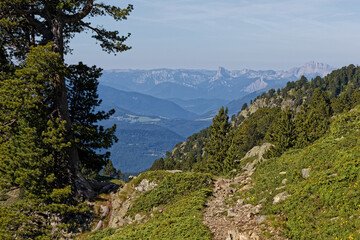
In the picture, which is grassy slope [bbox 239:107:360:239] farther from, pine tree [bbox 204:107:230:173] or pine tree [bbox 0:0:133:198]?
pine tree [bbox 204:107:230:173]

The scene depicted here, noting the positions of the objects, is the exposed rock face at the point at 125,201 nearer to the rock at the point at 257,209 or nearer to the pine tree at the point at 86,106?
the pine tree at the point at 86,106

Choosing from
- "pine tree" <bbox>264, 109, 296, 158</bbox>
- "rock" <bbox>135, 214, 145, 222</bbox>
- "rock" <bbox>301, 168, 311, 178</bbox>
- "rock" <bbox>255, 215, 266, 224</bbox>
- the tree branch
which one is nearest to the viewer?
"rock" <bbox>255, 215, 266, 224</bbox>

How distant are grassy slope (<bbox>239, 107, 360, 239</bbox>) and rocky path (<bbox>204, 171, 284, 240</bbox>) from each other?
2.05 ft

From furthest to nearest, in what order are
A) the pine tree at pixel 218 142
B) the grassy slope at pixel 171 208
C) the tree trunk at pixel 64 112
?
the pine tree at pixel 218 142 → the tree trunk at pixel 64 112 → the grassy slope at pixel 171 208

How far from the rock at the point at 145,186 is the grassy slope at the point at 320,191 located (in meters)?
8.62

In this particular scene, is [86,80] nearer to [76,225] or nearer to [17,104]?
[17,104]

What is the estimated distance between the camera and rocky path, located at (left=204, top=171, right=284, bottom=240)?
453 inches

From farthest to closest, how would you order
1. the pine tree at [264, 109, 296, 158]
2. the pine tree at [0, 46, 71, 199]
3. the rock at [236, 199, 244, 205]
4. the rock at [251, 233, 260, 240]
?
the pine tree at [264, 109, 296, 158] < the pine tree at [0, 46, 71, 199] < the rock at [236, 199, 244, 205] < the rock at [251, 233, 260, 240]

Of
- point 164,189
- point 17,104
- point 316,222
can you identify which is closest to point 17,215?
point 17,104

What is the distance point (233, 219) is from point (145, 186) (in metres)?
10.7

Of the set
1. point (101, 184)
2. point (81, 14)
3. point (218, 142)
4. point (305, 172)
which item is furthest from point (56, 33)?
point (218, 142)

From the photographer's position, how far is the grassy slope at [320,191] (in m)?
10.1

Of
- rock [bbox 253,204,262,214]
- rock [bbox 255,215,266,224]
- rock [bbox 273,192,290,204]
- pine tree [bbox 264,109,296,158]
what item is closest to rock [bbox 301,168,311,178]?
rock [bbox 273,192,290,204]

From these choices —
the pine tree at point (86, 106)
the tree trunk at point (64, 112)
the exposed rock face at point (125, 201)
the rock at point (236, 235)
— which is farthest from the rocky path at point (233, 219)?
the tree trunk at point (64, 112)
